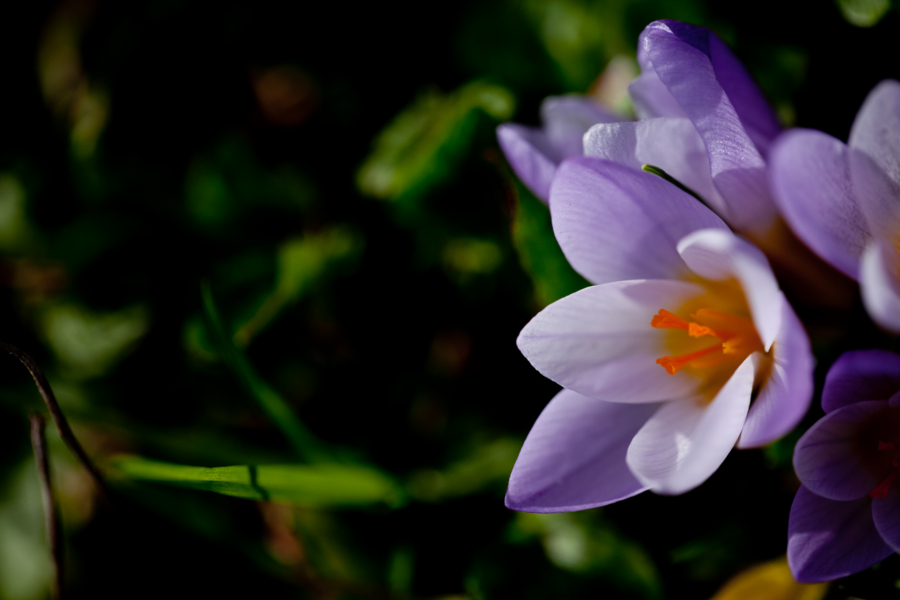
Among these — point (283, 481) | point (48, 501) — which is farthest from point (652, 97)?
point (48, 501)

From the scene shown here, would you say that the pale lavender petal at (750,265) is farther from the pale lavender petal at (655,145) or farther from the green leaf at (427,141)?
the green leaf at (427,141)

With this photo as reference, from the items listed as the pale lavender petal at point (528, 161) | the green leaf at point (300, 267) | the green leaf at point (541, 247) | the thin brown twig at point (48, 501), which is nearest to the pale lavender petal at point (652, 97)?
the pale lavender petal at point (528, 161)

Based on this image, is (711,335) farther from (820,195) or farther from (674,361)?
(820,195)

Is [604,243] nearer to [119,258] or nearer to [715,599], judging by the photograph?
[715,599]

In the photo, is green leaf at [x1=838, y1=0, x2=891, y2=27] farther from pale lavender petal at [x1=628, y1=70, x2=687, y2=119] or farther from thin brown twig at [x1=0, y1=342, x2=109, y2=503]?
thin brown twig at [x1=0, y1=342, x2=109, y2=503]

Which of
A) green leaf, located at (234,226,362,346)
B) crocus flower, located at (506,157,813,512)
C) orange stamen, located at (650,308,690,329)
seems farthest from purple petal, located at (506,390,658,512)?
green leaf, located at (234,226,362,346)

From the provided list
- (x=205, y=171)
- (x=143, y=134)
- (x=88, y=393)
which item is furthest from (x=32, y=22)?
(x=88, y=393)
